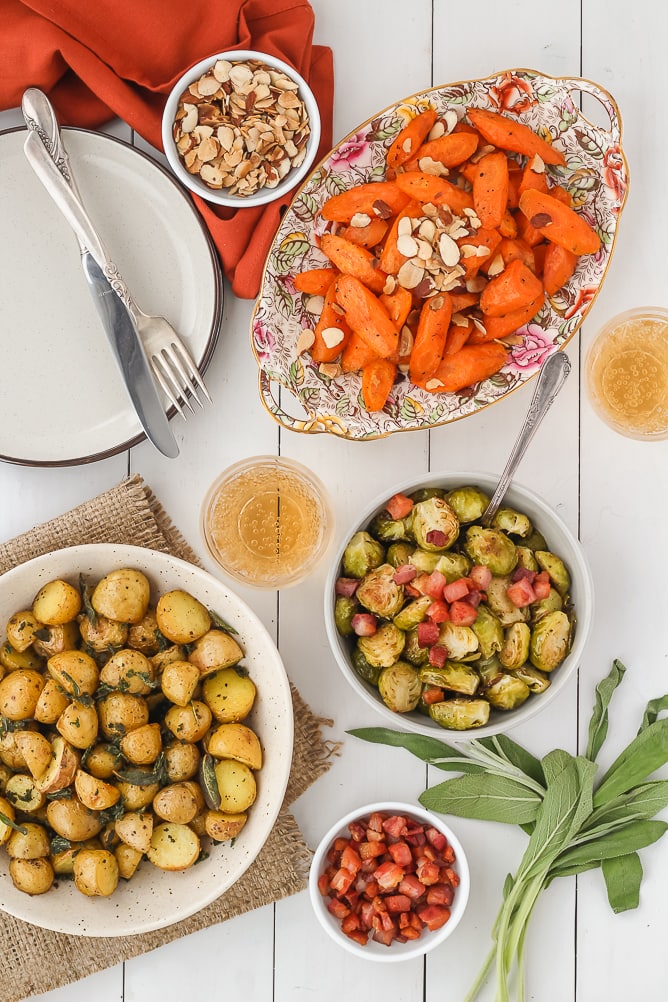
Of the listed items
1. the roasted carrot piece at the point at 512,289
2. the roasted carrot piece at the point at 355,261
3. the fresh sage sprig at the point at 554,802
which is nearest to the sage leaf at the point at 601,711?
the fresh sage sprig at the point at 554,802

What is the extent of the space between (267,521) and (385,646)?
35 centimetres

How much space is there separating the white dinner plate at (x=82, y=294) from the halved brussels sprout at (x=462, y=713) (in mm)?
691

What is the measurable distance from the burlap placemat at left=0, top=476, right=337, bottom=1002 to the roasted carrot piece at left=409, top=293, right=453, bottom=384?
54cm

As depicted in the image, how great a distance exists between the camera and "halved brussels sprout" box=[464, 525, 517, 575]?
138 centimetres

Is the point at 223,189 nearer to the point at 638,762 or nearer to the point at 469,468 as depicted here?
the point at 469,468

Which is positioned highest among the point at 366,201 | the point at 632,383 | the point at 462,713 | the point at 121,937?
the point at 366,201

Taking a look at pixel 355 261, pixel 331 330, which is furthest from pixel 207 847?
pixel 355 261

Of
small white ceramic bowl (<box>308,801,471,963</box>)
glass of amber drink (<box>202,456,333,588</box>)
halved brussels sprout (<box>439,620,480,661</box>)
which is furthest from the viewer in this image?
glass of amber drink (<box>202,456,333,588</box>)

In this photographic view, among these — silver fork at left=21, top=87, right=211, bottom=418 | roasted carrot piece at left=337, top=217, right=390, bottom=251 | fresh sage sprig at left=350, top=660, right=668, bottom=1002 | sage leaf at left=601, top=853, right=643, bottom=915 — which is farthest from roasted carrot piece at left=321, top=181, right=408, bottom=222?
sage leaf at left=601, top=853, right=643, bottom=915

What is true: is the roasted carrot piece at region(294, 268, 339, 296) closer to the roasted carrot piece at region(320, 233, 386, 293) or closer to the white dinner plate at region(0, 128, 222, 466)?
the roasted carrot piece at region(320, 233, 386, 293)

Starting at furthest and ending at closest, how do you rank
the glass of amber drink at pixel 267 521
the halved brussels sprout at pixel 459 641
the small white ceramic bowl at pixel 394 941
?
the glass of amber drink at pixel 267 521, the small white ceramic bowl at pixel 394 941, the halved brussels sprout at pixel 459 641

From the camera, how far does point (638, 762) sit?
1497 mm

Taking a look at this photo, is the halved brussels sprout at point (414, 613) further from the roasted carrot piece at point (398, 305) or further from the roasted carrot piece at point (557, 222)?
the roasted carrot piece at point (557, 222)

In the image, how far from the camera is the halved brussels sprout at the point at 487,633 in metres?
1.36
